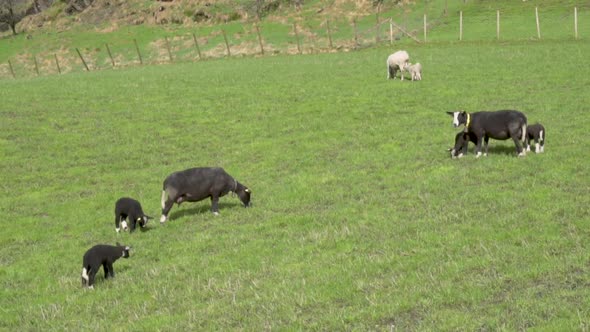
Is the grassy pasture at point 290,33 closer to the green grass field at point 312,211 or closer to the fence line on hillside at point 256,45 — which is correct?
the fence line on hillside at point 256,45

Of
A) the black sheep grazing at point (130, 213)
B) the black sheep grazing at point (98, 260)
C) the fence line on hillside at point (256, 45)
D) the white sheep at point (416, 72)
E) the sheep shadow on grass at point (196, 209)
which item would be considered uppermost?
the black sheep grazing at point (98, 260)

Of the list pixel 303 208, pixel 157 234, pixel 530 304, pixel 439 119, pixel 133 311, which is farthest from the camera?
pixel 439 119

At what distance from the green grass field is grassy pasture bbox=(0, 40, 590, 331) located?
0.06m

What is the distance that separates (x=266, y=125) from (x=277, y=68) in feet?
66.4

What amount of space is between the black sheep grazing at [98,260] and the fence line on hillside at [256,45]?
5314 cm

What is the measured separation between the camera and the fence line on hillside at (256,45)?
69125 mm

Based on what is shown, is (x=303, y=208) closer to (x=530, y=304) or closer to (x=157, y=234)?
(x=157, y=234)

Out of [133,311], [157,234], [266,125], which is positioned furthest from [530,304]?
[266,125]

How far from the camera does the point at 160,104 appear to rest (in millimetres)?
38312

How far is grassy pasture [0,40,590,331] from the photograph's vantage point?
11.3 m

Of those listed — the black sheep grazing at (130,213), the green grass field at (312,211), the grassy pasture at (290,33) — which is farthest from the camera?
the grassy pasture at (290,33)

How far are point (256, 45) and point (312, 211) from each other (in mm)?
61618

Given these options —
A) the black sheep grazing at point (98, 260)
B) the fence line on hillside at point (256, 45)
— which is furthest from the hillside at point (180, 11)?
the black sheep grazing at point (98, 260)

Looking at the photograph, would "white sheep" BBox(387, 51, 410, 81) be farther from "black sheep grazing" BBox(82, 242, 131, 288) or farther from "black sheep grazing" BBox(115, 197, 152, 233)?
"black sheep grazing" BBox(82, 242, 131, 288)
